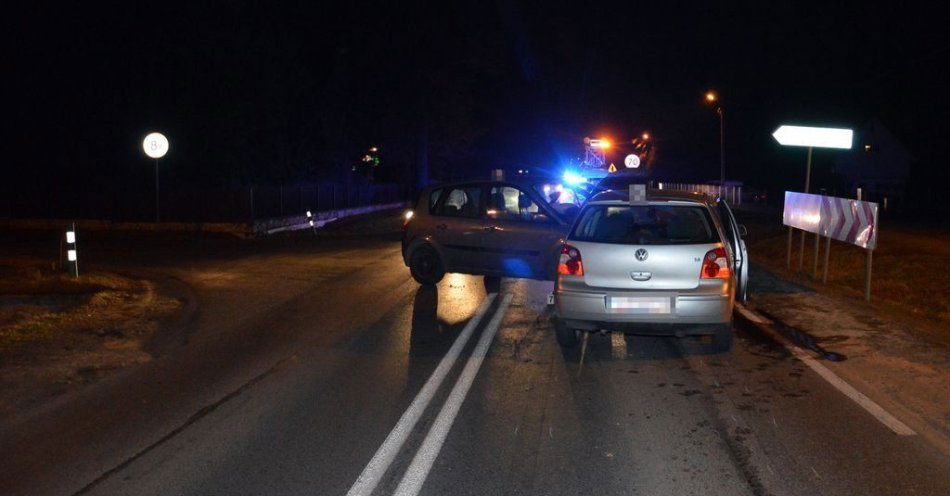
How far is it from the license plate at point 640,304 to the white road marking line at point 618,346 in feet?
2.11

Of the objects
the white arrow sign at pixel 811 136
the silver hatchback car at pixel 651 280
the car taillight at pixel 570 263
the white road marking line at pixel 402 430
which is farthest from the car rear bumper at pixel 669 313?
the white arrow sign at pixel 811 136

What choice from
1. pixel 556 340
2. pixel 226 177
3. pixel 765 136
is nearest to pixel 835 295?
pixel 556 340

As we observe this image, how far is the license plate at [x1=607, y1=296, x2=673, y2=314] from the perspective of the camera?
328 inches

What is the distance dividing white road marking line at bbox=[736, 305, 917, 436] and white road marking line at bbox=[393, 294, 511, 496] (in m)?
3.14

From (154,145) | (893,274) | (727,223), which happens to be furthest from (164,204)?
(727,223)

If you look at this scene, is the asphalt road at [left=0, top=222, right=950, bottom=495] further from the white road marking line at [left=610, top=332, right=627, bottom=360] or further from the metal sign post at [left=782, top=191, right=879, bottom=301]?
the metal sign post at [left=782, top=191, right=879, bottom=301]

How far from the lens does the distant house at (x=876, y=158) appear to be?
67625 mm

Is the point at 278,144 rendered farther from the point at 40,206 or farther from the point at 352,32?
the point at 352,32

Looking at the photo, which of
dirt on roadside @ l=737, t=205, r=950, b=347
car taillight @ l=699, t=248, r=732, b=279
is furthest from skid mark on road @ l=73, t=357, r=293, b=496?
dirt on roadside @ l=737, t=205, r=950, b=347

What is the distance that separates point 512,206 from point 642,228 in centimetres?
421

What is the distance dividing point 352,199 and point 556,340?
31879mm

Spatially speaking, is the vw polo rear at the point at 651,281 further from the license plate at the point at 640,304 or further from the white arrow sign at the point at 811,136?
the white arrow sign at the point at 811,136

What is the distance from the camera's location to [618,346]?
30.7 ft

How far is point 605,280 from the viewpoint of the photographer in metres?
8.48
